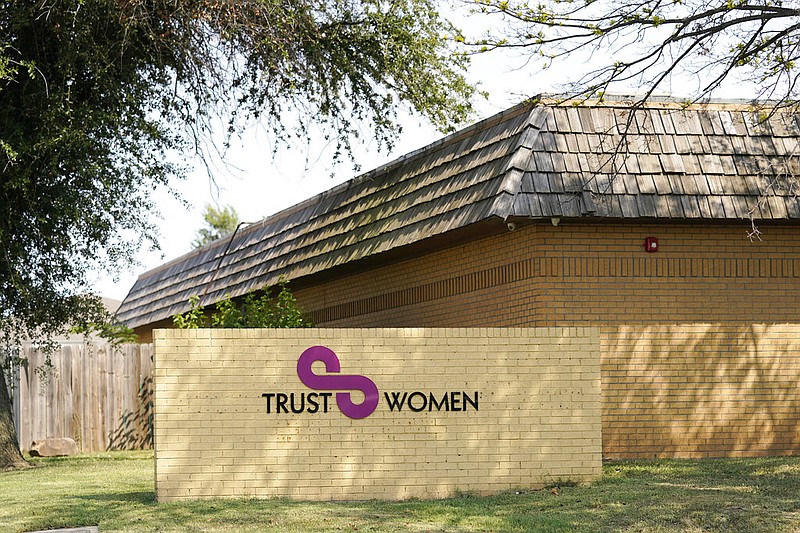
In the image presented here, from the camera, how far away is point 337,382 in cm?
1289

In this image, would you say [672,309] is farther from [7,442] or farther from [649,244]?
[7,442]

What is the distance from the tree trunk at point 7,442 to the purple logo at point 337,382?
28.8 ft

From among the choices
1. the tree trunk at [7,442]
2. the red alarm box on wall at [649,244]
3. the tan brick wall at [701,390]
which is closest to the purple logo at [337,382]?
the tan brick wall at [701,390]

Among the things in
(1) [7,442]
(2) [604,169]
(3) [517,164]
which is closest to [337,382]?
(3) [517,164]

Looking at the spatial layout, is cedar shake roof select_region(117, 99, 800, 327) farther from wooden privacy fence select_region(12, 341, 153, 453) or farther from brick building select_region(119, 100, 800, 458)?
wooden privacy fence select_region(12, 341, 153, 453)

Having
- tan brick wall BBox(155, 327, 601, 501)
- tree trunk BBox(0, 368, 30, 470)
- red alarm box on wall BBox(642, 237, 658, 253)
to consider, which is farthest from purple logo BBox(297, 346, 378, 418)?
tree trunk BBox(0, 368, 30, 470)

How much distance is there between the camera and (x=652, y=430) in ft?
50.8

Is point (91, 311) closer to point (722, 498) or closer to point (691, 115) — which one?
point (691, 115)

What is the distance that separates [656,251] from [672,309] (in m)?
0.82

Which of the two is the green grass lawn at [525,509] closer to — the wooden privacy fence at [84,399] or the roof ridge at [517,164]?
the roof ridge at [517,164]

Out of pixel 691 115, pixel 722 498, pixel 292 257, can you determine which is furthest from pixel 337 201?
pixel 722 498

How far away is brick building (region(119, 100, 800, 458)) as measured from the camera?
15195mm

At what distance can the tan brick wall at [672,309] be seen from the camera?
15.4 meters

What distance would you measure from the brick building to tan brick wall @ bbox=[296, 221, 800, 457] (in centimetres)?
2
